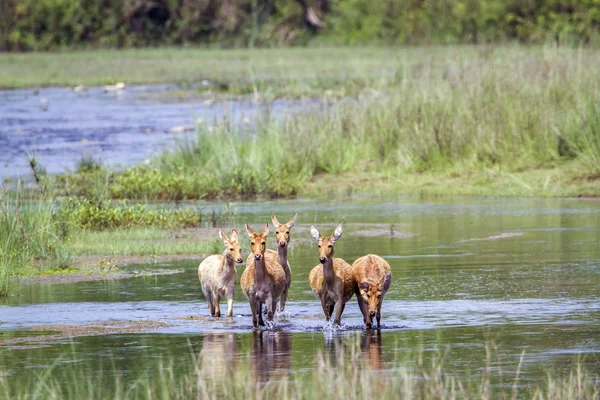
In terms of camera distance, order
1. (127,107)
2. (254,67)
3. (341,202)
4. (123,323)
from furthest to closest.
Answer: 1. (254,67)
2. (127,107)
3. (341,202)
4. (123,323)

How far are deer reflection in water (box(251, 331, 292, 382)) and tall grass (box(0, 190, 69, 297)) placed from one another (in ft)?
13.7

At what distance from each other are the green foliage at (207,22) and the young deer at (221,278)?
4408 cm

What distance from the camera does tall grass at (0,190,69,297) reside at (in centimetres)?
1562

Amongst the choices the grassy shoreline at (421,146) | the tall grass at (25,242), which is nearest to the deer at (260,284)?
the tall grass at (25,242)

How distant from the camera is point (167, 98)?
46.4 metres

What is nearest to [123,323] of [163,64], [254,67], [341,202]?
[341,202]

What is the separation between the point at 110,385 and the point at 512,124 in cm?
1589

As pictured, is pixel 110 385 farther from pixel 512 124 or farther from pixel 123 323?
pixel 512 124

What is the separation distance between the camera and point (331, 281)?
12.7m

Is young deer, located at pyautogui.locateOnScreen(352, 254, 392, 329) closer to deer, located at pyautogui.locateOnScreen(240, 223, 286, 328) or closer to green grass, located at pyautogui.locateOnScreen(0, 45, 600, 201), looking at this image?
deer, located at pyautogui.locateOnScreen(240, 223, 286, 328)

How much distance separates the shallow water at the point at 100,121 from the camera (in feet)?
98.5

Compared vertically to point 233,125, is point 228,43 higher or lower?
higher

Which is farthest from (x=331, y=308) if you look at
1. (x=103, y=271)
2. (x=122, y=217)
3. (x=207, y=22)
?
(x=207, y=22)

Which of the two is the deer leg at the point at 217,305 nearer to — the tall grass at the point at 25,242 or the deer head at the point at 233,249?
the deer head at the point at 233,249
